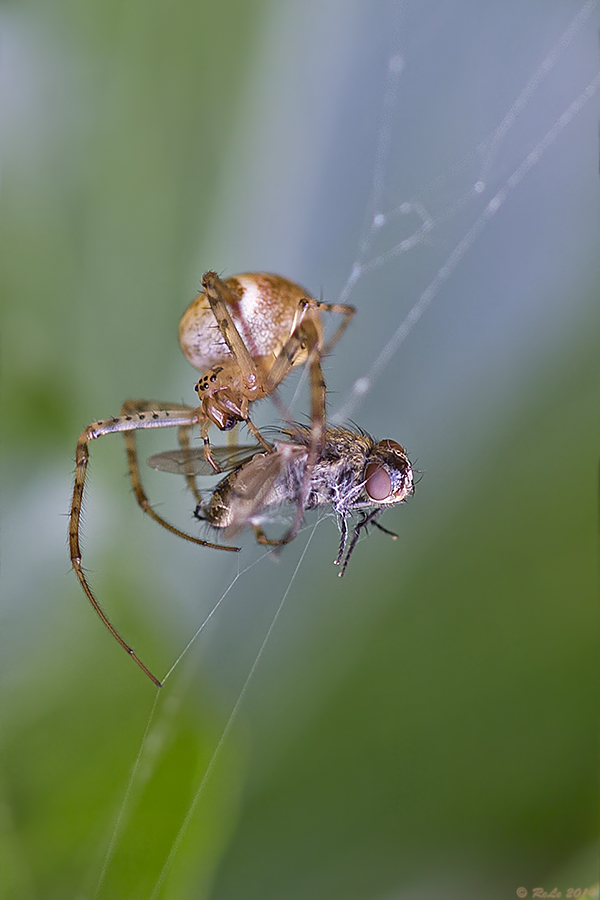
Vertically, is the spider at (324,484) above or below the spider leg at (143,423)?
above

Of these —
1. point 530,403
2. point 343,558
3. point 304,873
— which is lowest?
point 304,873

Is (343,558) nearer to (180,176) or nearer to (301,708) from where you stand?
(301,708)

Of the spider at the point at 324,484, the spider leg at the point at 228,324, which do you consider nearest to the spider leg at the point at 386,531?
the spider at the point at 324,484

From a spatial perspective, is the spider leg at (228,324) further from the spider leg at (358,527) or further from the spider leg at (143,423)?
the spider leg at (358,527)

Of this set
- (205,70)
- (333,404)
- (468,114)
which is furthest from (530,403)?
(205,70)

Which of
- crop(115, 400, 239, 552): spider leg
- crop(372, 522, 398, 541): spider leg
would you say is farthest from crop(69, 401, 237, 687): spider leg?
crop(372, 522, 398, 541): spider leg

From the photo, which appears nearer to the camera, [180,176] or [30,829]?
[30,829]

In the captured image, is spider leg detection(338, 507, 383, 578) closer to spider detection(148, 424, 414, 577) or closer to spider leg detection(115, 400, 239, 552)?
spider detection(148, 424, 414, 577)
